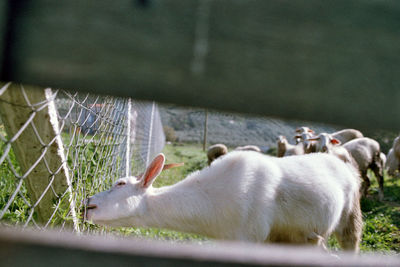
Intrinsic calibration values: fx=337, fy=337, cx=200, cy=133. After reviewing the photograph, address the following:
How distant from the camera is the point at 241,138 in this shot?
72.1 ft

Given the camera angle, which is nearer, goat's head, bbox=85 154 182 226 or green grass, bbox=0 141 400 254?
green grass, bbox=0 141 400 254

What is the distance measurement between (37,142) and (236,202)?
67.3 inches

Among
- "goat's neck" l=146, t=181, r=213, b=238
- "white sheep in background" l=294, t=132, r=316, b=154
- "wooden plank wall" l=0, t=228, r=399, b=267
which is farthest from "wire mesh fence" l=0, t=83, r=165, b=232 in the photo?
"white sheep in background" l=294, t=132, r=316, b=154

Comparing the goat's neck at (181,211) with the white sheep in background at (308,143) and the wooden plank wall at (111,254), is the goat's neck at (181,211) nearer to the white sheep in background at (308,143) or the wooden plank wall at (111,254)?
the wooden plank wall at (111,254)

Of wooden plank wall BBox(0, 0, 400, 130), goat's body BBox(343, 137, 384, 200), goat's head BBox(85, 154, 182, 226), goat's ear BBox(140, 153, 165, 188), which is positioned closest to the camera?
wooden plank wall BBox(0, 0, 400, 130)

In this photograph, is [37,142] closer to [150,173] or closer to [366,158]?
[150,173]

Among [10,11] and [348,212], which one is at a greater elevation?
[10,11]

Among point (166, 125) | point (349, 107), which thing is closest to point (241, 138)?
point (166, 125)

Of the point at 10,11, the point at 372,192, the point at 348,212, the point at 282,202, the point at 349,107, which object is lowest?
the point at 372,192

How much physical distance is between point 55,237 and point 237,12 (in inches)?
18.4

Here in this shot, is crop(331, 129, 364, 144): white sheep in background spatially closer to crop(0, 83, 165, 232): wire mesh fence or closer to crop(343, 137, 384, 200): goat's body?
crop(343, 137, 384, 200): goat's body

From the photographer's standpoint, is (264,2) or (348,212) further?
(348,212)

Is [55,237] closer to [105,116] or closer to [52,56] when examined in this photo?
[52,56]

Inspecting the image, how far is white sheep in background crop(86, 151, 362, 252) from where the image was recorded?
284 centimetres
